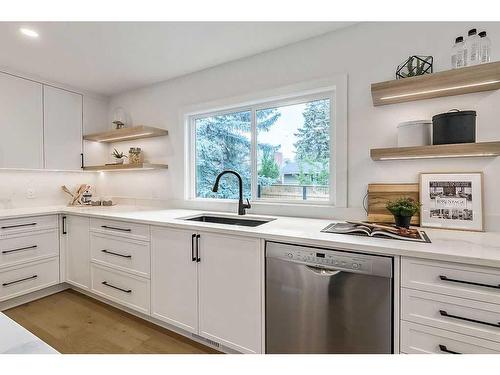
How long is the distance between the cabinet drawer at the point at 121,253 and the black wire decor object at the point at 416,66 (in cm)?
220

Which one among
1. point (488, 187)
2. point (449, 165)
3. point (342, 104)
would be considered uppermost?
point (342, 104)

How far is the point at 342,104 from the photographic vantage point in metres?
1.94

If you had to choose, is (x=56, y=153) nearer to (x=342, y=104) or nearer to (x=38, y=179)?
(x=38, y=179)

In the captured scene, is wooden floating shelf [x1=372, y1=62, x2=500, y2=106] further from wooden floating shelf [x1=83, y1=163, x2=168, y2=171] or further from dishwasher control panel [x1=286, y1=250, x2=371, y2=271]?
wooden floating shelf [x1=83, y1=163, x2=168, y2=171]

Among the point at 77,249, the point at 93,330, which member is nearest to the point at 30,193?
the point at 77,249

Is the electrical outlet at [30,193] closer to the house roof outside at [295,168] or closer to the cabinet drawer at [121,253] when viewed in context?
the cabinet drawer at [121,253]

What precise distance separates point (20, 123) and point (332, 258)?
330 cm

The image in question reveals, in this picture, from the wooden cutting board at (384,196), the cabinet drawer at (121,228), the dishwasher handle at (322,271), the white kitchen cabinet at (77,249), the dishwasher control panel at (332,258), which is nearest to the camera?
the dishwasher control panel at (332,258)

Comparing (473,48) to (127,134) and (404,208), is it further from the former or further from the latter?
(127,134)

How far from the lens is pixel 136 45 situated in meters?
2.15

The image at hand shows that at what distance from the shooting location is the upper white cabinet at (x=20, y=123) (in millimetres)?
2557

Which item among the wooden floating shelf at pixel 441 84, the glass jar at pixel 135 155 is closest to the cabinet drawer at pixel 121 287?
the glass jar at pixel 135 155
